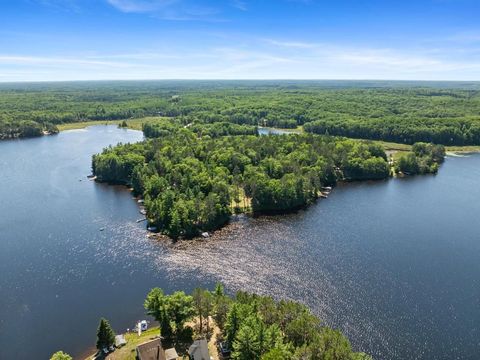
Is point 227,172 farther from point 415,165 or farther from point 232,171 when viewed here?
point 415,165

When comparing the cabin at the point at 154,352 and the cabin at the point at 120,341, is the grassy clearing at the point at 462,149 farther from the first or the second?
the cabin at the point at 120,341

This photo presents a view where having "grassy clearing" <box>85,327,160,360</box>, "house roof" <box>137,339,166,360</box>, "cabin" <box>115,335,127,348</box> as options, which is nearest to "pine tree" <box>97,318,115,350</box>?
"cabin" <box>115,335,127,348</box>

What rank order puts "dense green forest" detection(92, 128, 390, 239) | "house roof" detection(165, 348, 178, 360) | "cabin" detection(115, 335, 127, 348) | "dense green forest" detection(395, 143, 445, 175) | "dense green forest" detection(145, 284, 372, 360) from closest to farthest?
1. "dense green forest" detection(145, 284, 372, 360)
2. "house roof" detection(165, 348, 178, 360)
3. "cabin" detection(115, 335, 127, 348)
4. "dense green forest" detection(92, 128, 390, 239)
5. "dense green forest" detection(395, 143, 445, 175)

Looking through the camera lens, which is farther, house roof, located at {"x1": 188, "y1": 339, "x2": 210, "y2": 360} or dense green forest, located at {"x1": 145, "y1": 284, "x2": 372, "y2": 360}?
house roof, located at {"x1": 188, "y1": 339, "x2": 210, "y2": 360}

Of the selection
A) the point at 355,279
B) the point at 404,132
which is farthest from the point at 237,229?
the point at 404,132

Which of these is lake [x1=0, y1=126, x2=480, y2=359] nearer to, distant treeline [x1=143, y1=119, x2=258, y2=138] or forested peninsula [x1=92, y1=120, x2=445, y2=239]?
forested peninsula [x1=92, y1=120, x2=445, y2=239]

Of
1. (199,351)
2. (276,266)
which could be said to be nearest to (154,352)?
(199,351)

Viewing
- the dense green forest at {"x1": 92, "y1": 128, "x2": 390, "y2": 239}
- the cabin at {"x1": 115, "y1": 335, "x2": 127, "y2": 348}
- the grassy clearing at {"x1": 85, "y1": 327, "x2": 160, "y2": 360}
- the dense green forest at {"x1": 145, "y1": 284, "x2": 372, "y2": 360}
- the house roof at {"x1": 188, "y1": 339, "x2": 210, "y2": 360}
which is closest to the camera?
the dense green forest at {"x1": 145, "y1": 284, "x2": 372, "y2": 360}
